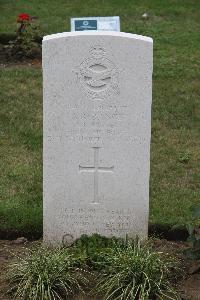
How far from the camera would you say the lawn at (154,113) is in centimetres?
621

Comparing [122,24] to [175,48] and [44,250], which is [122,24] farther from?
[44,250]

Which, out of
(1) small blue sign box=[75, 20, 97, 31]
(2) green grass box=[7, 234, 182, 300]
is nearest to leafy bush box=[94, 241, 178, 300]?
(2) green grass box=[7, 234, 182, 300]

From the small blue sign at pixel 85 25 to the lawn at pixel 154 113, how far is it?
3.11 ft

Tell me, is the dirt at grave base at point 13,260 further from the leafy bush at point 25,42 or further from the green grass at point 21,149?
the leafy bush at point 25,42

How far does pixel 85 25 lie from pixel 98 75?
150 inches

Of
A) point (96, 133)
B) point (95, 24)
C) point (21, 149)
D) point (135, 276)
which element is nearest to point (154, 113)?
point (95, 24)

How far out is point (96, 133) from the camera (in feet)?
16.9

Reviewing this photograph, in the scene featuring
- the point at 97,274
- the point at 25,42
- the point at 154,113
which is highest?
the point at 25,42

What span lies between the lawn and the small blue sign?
3.11ft

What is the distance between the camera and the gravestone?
5.02 meters

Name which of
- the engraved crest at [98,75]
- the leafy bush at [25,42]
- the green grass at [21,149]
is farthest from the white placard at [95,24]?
the engraved crest at [98,75]

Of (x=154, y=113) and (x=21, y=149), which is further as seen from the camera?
(x=154, y=113)

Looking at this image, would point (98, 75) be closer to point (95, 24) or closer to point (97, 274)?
point (97, 274)

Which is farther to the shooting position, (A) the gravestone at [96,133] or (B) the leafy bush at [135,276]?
(A) the gravestone at [96,133]
